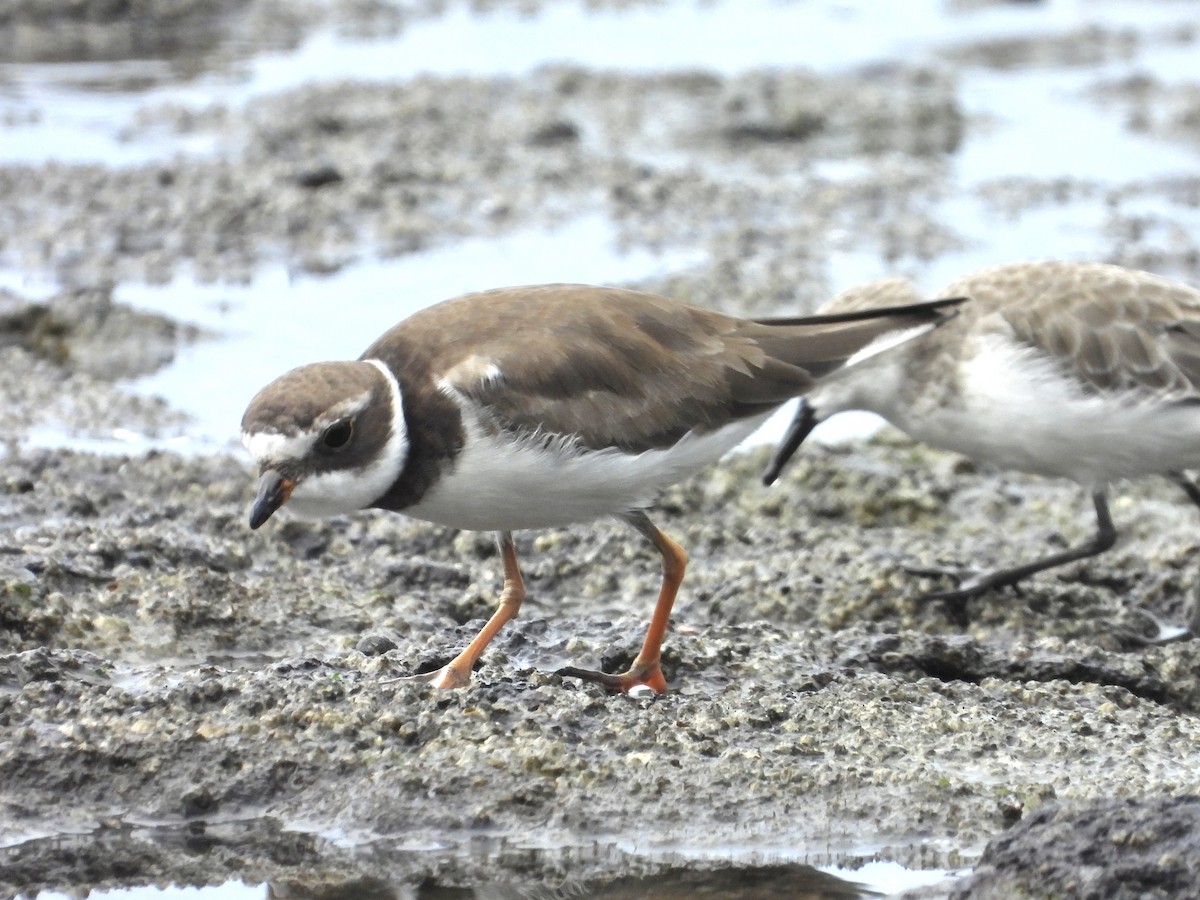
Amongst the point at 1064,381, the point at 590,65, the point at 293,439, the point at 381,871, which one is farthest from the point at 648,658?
the point at 590,65

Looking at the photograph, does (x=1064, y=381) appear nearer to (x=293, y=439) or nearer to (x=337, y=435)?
(x=337, y=435)

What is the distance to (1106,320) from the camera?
709 centimetres

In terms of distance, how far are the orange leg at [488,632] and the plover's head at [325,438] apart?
0.54m

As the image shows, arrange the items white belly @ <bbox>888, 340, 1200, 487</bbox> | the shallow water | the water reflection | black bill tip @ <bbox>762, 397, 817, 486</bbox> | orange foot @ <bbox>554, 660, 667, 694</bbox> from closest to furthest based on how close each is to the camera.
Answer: the water reflection < orange foot @ <bbox>554, 660, 667, 694</bbox> < white belly @ <bbox>888, 340, 1200, 487</bbox> < black bill tip @ <bbox>762, 397, 817, 486</bbox> < the shallow water

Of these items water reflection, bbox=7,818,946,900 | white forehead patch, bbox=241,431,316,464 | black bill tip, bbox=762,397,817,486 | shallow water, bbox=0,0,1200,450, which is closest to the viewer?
water reflection, bbox=7,818,946,900

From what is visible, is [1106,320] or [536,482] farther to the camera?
[1106,320]

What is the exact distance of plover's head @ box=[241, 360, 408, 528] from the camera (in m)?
4.82

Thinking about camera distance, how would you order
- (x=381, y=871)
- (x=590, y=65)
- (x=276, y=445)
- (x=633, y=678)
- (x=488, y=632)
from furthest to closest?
(x=590, y=65) < (x=488, y=632) < (x=633, y=678) < (x=276, y=445) < (x=381, y=871)

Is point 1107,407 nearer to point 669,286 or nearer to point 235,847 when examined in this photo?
point 669,286

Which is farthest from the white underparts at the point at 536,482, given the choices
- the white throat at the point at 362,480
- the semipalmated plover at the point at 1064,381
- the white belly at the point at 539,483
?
the semipalmated plover at the point at 1064,381

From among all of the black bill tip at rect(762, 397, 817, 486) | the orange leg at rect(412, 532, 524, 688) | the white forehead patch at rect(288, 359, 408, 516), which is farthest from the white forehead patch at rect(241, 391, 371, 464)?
the black bill tip at rect(762, 397, 817, 486)

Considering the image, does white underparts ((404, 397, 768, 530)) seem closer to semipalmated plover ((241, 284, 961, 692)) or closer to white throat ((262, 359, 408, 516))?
semipalmated plover ((241, 284, 961, 692))

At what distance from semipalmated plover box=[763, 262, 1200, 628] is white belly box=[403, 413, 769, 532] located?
1.64 m

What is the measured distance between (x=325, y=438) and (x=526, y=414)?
0.60 metres
